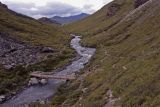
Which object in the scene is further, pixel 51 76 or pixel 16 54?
pixel 16 54

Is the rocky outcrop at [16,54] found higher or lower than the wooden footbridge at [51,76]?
higher

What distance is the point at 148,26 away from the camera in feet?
336

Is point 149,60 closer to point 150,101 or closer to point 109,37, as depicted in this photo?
point 150,101

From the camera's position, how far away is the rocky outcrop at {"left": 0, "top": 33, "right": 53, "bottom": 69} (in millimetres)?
100562

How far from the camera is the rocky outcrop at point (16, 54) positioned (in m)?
101

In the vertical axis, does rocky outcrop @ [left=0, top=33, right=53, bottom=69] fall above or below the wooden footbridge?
above

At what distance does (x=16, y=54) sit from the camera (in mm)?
109062

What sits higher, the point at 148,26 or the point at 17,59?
the point at 148,26

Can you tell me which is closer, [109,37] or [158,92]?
[158,92]

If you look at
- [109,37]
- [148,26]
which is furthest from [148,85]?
[109,37]

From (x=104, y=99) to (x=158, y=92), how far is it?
9.27 metres

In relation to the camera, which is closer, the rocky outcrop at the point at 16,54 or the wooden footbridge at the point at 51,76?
the wooden footbridge at the point at 51,76

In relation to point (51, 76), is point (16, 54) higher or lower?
higher

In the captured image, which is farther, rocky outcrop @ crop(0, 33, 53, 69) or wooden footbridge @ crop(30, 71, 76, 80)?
rocky outcrop @ crop(0, 33, 53, 69)
